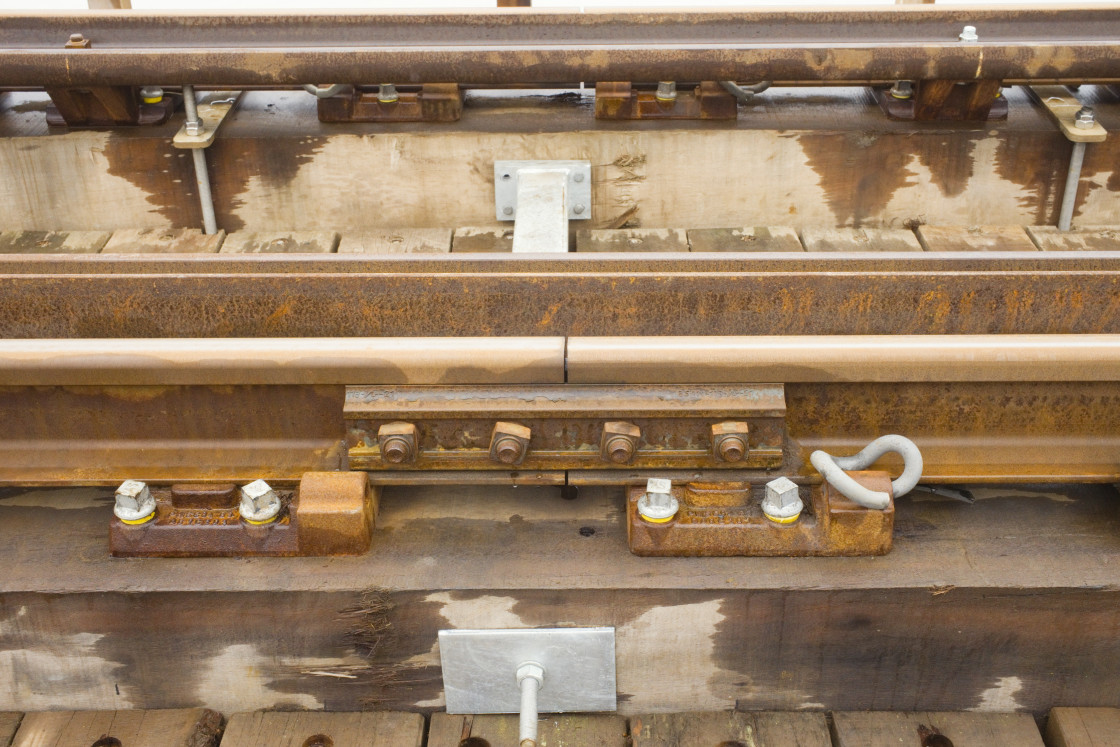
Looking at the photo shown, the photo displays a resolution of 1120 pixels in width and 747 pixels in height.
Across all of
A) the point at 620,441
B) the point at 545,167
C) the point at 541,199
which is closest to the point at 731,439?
the point at 620,441

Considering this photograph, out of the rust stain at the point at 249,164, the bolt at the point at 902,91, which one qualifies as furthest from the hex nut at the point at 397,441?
the bolt at the point at 902,91

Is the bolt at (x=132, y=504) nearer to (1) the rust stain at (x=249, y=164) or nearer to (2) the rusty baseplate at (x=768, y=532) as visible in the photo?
(2) the rusty baseplate at (x=768, y=532)

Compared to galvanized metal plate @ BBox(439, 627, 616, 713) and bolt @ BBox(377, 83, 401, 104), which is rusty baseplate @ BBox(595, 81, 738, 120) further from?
galvanized metal plate @ BBox(439, 627, 616, 713)

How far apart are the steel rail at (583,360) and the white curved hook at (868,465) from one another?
0.19 meters

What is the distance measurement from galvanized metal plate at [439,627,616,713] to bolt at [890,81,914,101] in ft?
10.6

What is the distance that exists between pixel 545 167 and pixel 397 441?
7.67 feet

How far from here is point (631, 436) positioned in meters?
2.83

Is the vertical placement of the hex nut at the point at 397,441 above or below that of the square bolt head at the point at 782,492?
above

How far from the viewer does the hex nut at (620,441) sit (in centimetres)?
283

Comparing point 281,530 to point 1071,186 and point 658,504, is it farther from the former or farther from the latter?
point 1071,186

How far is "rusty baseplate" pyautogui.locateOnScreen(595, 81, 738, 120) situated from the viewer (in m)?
4.86

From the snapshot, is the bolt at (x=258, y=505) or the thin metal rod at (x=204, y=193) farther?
the thin metal rod at (x=204, y=193)

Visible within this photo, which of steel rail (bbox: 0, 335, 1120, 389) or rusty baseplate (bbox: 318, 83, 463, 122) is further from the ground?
rusty baseplate (bbox: 318, 83, 463, 122)

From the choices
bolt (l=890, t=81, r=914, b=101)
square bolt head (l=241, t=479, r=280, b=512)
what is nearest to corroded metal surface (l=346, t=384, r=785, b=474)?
square bolt head (l=241, t=479, r=280, b=512)
